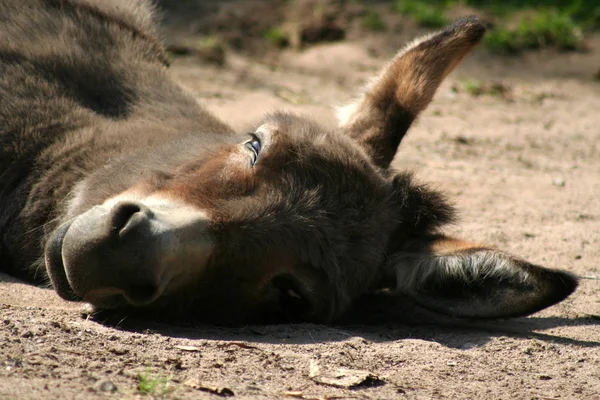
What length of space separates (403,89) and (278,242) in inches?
56.6

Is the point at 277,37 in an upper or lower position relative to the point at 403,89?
upper

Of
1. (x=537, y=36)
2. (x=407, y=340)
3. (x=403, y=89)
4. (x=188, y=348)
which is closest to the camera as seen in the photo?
(x=188, y=348)

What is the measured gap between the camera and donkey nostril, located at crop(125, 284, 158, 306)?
9.54 ft

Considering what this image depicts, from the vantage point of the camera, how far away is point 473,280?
3.56 meters

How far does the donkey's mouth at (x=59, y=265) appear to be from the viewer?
3041mm

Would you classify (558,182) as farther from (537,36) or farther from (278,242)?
(537,36)

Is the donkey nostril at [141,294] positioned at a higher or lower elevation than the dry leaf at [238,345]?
higher

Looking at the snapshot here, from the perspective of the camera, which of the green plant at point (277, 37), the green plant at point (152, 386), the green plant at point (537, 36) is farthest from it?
the green plant at point (537, 36)

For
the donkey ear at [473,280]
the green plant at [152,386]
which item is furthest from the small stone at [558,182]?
the green plant at [152,386]

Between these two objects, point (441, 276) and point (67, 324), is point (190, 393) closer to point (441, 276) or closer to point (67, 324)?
point (67, 324)

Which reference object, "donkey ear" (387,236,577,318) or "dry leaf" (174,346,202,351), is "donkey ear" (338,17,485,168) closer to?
"donkey ear" (387,236,577,318)

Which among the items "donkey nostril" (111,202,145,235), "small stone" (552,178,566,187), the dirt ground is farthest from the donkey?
"small stone" (552,178,566,187)

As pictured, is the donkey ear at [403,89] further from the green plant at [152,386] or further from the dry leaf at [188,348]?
the green plant at [152,386]

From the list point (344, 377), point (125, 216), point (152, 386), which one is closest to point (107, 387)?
point (152, 386)
